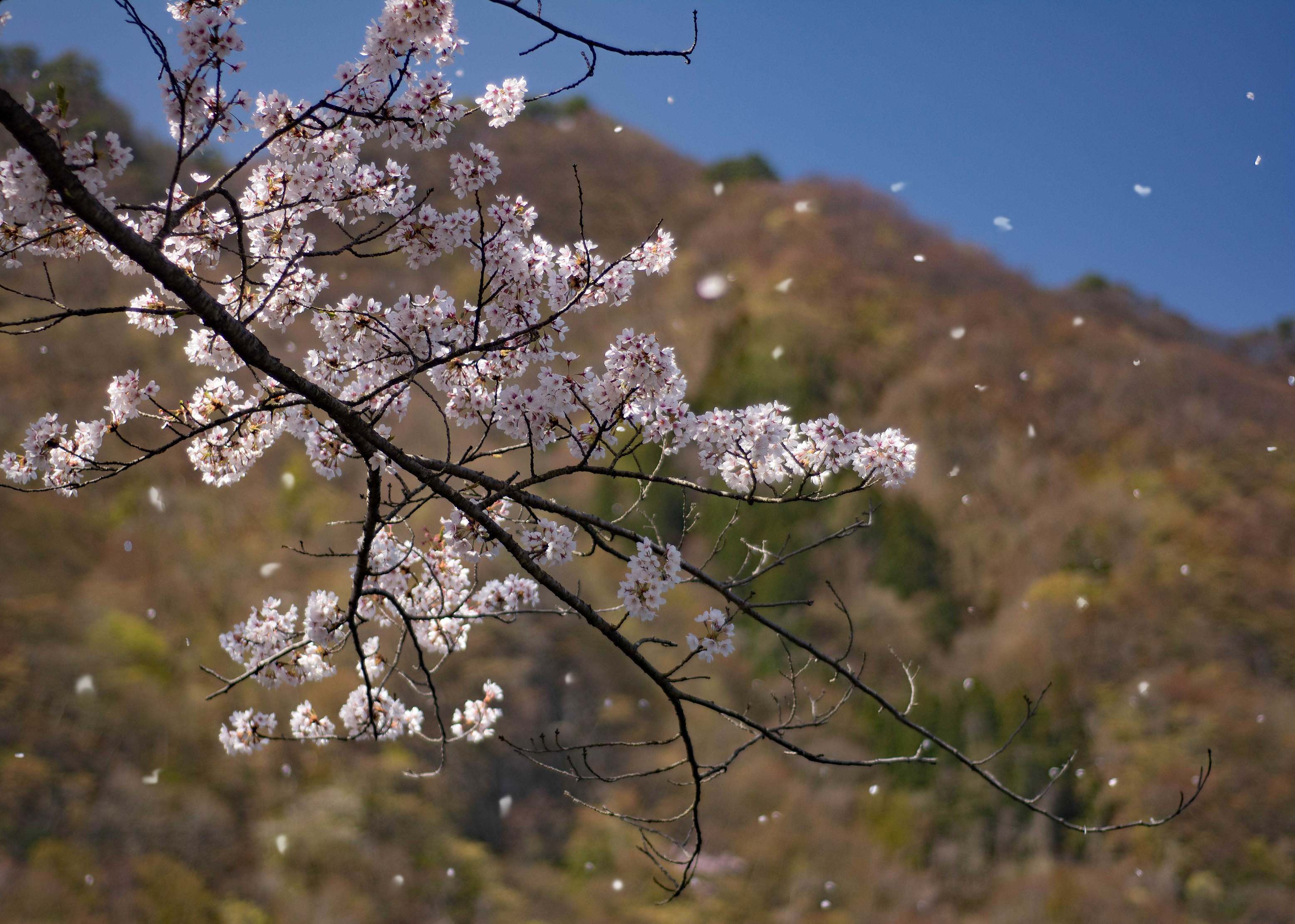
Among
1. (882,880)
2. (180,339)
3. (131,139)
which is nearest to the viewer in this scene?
(882,880)

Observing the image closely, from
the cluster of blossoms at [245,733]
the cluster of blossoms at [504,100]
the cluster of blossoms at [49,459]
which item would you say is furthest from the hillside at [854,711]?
the cluster of blossoms at [504,100]

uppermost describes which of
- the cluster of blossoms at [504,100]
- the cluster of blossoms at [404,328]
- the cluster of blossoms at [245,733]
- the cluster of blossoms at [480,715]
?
the cluster of blossoms at [504,100]

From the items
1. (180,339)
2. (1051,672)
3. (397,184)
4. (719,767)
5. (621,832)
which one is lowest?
(719,767)

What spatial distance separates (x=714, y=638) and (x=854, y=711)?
16.1 feet

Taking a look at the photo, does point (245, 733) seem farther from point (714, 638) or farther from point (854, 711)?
point (854, 711)

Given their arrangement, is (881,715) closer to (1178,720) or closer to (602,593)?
(1178,720)

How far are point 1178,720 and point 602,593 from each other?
13.8 feet

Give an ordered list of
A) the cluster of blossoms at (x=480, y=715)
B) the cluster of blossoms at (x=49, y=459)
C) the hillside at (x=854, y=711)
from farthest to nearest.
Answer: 1. the hillside at (x=854, y=711)
2. the cluster of blossoms at (x=480, y=715)
3. the cluster of blossoms at (x=49, y=459)

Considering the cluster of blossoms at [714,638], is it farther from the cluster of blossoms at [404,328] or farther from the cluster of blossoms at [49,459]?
the cluster of blossoms at [49,459]

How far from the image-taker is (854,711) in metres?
5.97

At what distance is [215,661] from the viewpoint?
18.4 feet

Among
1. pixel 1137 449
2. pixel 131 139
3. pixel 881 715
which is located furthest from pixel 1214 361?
pixel 131 139

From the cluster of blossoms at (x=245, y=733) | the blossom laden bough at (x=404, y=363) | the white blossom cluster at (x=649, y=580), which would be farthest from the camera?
the cluster of blossoms at (x=245, y=733)

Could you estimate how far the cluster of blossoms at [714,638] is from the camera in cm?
149
